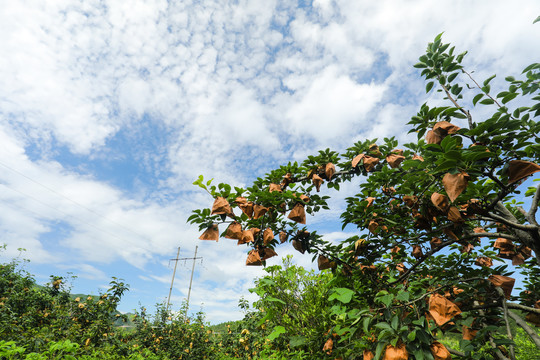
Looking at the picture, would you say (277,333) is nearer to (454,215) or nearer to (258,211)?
(258,211)

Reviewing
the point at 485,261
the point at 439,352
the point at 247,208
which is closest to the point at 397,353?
the point at 439,352

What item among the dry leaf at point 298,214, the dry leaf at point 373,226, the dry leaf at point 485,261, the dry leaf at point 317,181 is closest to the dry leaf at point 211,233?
the dry leaf at point 298,214

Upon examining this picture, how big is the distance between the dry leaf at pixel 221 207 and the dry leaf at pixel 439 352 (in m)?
1.63

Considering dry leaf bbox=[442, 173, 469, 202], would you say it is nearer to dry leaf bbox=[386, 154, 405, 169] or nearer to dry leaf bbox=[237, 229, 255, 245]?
dry leaf bbox=[386, 154, 405, 169]

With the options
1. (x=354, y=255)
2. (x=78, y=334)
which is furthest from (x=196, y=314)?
(x=354, y=255)

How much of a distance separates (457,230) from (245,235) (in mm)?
1664

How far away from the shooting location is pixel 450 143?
1607mm

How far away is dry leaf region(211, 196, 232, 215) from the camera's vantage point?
2176 millimetres

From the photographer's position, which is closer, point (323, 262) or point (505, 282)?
point (505, 282)

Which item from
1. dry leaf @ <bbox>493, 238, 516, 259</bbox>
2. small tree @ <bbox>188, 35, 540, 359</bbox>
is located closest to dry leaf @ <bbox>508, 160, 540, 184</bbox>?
small tree @ <bbox>188, 35, 540, 359</bbox>

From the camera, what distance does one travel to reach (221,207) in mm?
2180

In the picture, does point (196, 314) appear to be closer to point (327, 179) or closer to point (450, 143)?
point (327, 179)

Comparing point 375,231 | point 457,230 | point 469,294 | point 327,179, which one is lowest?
point 469,294

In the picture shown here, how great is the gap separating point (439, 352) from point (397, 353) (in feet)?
0.78
